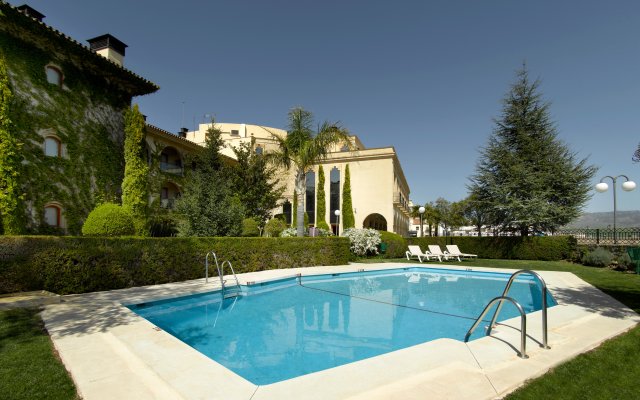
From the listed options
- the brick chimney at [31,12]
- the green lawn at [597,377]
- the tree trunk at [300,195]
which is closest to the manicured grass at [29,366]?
the green lawn at [597,377]

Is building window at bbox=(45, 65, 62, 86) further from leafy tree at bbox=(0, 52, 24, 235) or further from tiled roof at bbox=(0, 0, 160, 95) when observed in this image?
leafy tree at bbox=(0, 52, 24, 235)

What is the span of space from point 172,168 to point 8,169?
11860 mm

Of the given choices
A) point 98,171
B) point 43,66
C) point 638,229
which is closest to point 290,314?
point 98,171

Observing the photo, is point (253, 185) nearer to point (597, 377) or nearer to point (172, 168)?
point (172, 168)

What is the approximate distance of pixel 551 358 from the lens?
169 inches

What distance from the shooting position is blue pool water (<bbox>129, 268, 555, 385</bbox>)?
224 inches

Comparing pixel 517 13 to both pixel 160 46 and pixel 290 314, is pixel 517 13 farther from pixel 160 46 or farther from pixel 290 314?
Result: pixel 160 46

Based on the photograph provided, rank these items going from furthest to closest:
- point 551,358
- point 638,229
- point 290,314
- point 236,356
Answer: point 638,229, point 290,314, point 236,356, point 551,358

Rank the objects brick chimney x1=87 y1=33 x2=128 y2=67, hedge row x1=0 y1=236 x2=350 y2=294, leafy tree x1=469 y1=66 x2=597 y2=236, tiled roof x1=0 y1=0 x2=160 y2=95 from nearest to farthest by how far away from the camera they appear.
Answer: hedge row x1=0 y1=236 x2=350 y2=294, tiled roof x1=0 y1=0 x2=160 y2=95, brick chimney x1=87 y1=33 x2=128 y2=67, leafy tree x1=469 y1=66 x2=597 y2=236

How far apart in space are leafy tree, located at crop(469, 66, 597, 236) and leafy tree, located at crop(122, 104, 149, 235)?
77.1 feet

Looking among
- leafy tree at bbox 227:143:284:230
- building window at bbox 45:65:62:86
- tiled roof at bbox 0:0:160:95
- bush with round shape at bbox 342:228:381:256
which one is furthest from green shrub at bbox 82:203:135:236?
bush with round shape at bbox 342:228:381:256

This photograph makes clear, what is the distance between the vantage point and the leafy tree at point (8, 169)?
41.6ft

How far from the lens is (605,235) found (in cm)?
2408

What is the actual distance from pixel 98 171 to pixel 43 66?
5.18 meters
